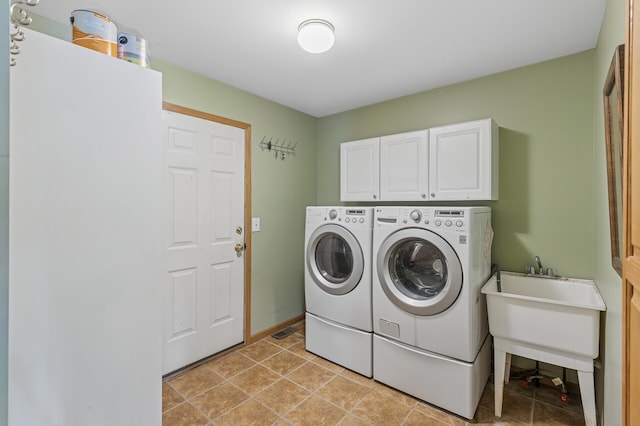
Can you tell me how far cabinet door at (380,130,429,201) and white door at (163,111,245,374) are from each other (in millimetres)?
1269

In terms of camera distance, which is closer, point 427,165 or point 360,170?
point 427,165

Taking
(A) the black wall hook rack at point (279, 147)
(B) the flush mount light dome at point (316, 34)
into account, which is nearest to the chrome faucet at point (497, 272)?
(B) the flush mount light dome at point (316, 34)

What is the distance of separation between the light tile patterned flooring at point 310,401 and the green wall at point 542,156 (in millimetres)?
906

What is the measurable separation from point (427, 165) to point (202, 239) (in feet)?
6.12

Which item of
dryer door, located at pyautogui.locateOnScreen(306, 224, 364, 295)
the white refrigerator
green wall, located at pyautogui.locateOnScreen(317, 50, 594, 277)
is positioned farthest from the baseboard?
green wall, located at pyautogui.locateOnScreen(317, 50, 594, 277)

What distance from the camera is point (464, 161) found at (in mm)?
2141

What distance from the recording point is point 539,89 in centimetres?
216

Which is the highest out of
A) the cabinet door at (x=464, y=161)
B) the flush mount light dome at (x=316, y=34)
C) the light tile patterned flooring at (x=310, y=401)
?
the flush mount light dome at (x=316, y=34)

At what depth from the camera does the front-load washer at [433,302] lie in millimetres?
1792

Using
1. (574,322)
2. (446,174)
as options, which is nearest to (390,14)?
(446,174)

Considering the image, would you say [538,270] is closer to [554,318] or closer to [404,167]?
[554,318]

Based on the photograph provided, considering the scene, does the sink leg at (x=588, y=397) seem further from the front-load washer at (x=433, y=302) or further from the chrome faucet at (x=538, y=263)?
the chrome faucet at (x=538, y=263)

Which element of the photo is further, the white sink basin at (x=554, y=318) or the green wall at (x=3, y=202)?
the white sink basin at (x=554, y=318)

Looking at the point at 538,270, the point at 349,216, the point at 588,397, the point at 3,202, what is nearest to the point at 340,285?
the point at 349,216
